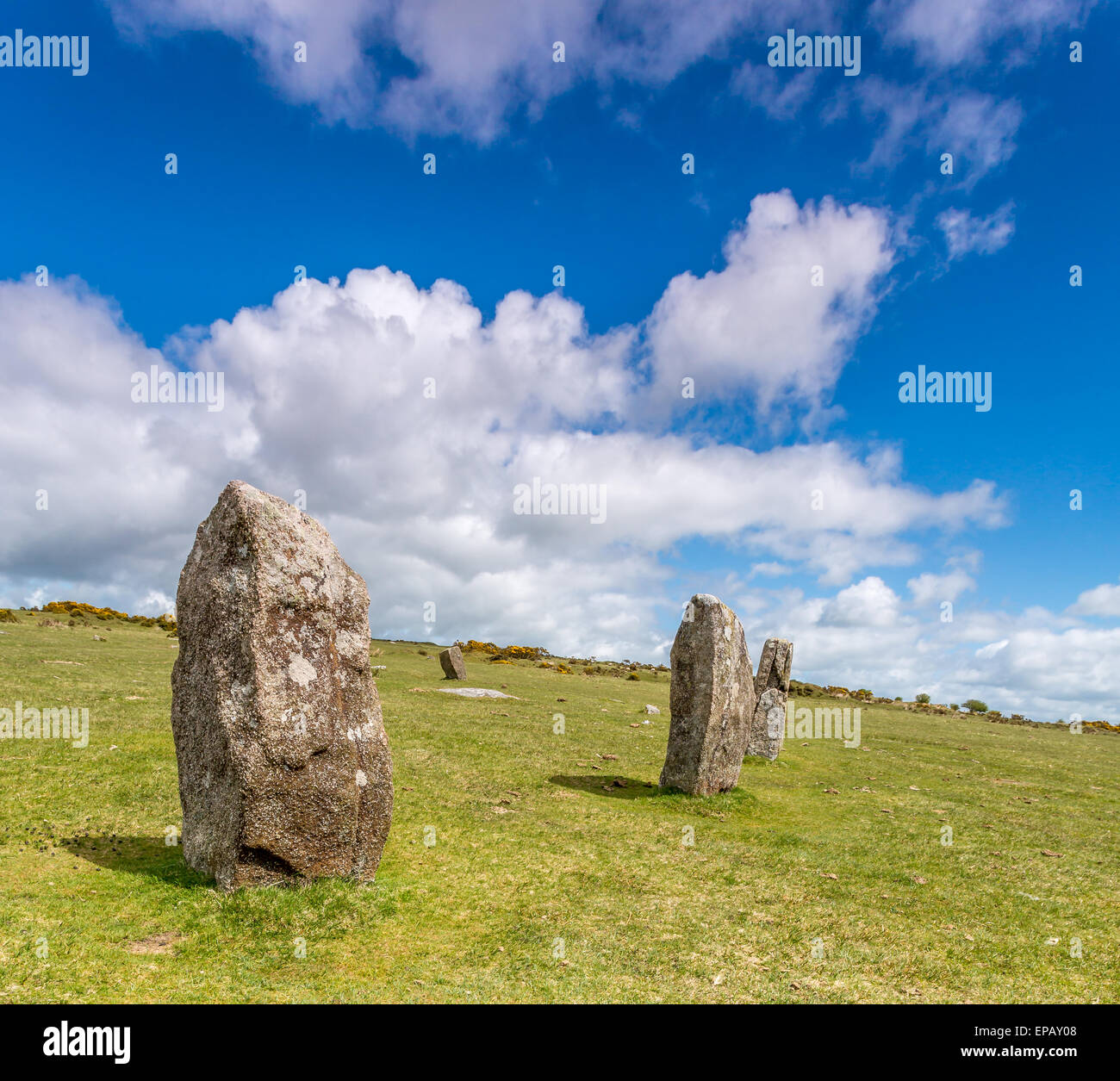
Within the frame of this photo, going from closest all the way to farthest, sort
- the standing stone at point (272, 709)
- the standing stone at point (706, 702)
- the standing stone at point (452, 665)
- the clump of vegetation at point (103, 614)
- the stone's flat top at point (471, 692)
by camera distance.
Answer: the standing stone at point (272, 709) < the standing stone at point (706, 702) < the stone's flat top at point (471, 692) < the standing stone at point (452, 665) < the clump of vegetation at point (103, 614)

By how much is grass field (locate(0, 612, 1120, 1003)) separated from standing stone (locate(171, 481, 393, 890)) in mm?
530

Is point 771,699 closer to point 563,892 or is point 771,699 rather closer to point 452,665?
point 563,892

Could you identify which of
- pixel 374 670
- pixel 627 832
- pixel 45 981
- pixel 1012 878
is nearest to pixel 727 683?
pixel 627 832

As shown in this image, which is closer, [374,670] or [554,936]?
[554,936]

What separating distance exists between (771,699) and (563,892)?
14828mm

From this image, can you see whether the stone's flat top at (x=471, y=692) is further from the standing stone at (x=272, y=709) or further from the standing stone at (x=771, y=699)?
the standing stone at (x=272, y=709)

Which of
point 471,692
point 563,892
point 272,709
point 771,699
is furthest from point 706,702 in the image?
point 471,692

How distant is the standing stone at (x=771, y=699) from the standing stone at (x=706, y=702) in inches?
254

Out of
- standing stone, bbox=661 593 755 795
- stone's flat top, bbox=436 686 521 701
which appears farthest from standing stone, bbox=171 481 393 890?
stone's flat top, bbox=436 686 521 701

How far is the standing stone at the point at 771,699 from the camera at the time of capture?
22891 millimetres

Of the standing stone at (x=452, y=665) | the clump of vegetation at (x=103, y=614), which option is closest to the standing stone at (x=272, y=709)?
the standing stone at (x=452, y=665)

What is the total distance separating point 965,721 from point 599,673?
2444cm
